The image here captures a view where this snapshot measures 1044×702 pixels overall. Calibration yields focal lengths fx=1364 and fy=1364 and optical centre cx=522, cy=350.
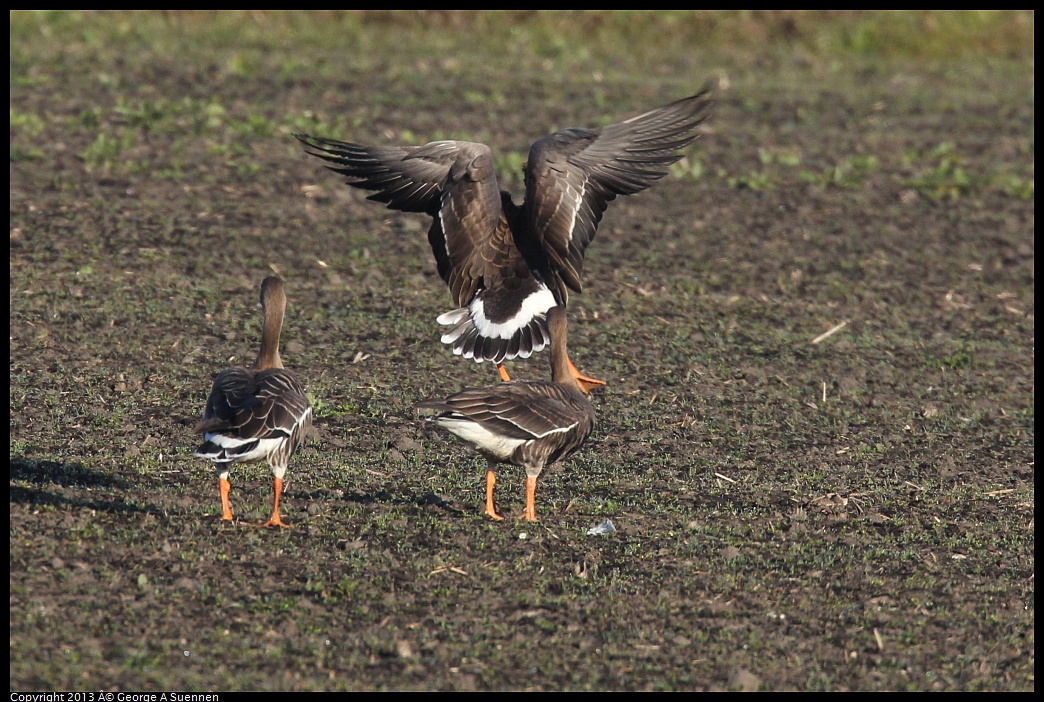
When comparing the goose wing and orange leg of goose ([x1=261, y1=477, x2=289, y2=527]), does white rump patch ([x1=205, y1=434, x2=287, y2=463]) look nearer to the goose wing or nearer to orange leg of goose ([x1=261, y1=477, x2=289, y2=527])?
the goose wing

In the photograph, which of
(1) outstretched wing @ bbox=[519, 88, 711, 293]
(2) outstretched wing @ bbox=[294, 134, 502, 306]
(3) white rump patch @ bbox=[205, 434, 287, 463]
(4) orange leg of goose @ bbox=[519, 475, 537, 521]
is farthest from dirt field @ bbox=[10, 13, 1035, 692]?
(1) outstretched wing @ bbox=[519, 88, 711, 293]

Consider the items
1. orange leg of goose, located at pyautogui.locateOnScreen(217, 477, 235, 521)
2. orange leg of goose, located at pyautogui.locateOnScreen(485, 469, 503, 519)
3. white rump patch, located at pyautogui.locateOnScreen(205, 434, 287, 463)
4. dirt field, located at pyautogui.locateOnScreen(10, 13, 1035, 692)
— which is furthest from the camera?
orange leg of goose, located at pyautogui.locateOnScreen(485, 469, 503, 519)

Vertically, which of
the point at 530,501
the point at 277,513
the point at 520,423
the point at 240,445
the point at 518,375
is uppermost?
the point at 240,445

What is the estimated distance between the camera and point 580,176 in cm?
1086

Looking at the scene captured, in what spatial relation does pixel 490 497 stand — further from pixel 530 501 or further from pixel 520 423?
pixel 520 423

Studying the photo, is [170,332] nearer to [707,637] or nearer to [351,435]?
[351,435]

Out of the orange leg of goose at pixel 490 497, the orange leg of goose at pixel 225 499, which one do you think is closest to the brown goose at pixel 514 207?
the orange leg of goose at pixel 490 497

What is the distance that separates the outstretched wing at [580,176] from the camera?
35.3 feet

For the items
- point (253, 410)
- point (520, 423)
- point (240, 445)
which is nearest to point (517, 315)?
point (520, 423)

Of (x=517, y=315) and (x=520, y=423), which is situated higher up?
(x=520, y=423)

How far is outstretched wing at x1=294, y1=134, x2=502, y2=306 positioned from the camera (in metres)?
10.9

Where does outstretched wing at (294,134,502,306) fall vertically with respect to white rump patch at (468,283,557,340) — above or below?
above

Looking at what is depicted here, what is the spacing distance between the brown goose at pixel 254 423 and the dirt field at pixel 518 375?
1.34ft

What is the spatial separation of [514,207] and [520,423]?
3514 mm
